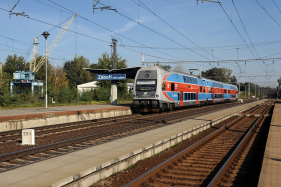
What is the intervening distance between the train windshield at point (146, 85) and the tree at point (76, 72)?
7693cm

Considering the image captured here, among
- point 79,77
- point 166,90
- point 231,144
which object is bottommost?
point 231,144

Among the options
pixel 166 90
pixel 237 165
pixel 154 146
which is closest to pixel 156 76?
pixel 166 90

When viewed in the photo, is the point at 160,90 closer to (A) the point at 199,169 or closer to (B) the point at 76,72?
(A) the point at 199,169

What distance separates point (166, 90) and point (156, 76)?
5.54 feet

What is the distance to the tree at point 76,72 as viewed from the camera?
101438mm

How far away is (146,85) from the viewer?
2445 cm

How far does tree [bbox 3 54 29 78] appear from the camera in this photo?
79912 mm

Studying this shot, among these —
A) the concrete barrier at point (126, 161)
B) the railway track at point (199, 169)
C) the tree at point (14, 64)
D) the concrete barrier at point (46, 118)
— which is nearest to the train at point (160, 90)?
the concrete barrier at point (46, 118)

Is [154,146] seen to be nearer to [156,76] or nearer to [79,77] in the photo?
[156,76]

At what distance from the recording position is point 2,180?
6.03m

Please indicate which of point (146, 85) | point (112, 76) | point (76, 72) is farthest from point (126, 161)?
point (76, 72)

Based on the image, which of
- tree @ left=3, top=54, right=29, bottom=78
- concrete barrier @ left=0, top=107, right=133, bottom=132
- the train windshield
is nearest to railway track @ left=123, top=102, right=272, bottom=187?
concrete barrier @ left=0, top=107, right=133, bottom=132

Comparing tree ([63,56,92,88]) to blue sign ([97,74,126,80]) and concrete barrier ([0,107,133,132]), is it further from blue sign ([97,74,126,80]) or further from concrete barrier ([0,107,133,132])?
concrete barrier ([0,107,133,132])

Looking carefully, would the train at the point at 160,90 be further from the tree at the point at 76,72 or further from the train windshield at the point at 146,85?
the tree at the point at 76,72
